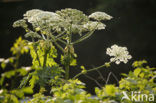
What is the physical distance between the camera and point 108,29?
1162cm

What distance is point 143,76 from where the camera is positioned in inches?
54.8

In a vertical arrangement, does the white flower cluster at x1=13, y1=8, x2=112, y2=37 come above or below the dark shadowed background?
below

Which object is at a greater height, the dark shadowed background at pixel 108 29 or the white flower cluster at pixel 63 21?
the dark shadowed background at pixel 108 29

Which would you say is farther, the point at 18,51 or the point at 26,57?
the point at 26,57

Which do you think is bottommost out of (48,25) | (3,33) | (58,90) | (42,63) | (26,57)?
(58,90)

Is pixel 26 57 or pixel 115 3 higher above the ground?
pixel 115 3

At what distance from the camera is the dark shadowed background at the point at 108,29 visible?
10.8m

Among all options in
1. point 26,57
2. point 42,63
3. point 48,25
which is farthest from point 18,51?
point 26,57

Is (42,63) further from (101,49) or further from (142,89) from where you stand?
(101,49)

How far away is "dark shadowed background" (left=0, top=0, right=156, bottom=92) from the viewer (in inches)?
427

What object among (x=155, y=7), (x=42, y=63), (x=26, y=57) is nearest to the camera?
(x=42, y=63)

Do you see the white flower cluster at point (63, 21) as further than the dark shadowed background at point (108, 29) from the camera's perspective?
No

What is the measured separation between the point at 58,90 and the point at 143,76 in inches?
14.6

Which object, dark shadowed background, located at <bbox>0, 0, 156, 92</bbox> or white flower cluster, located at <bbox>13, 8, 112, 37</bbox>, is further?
dark shadowed background, located at <bbox>0, 0, 156, 92</bbox>
